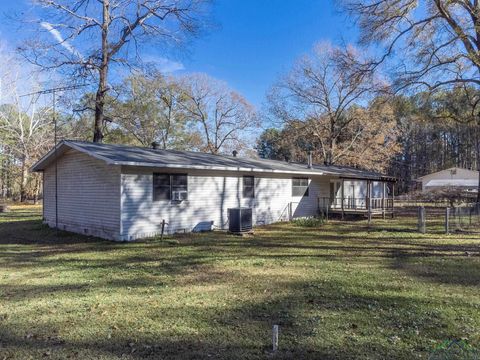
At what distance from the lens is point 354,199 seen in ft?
67.1

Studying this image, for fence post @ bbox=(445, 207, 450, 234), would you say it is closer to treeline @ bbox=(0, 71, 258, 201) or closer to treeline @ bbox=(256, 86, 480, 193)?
treeline @ bbox=(256, 86, 480, 193)

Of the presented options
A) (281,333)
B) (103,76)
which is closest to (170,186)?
(281,333)

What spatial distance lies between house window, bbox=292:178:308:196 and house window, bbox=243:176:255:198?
3.04m

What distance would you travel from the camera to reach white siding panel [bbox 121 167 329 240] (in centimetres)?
1146

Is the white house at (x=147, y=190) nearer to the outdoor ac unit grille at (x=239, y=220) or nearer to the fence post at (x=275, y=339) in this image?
the outdoor ac unit grille at (x=239, y=220)

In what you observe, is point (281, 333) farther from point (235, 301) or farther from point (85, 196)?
point (85, 196)

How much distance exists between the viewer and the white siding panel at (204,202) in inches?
451

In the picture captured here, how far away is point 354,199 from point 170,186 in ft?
38.5

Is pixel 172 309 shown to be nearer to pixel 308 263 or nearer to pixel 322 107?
pixel 308 263

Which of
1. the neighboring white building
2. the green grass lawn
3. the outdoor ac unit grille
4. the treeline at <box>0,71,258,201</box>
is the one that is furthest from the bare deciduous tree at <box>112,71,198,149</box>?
the neighboring white building

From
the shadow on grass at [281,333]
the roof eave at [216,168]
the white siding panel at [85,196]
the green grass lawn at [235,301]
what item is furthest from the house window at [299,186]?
the shadow on grass at [281,333]

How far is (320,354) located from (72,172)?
40.4 feet

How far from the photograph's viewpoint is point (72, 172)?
44.7 feet

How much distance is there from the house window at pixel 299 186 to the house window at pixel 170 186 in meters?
6.84
